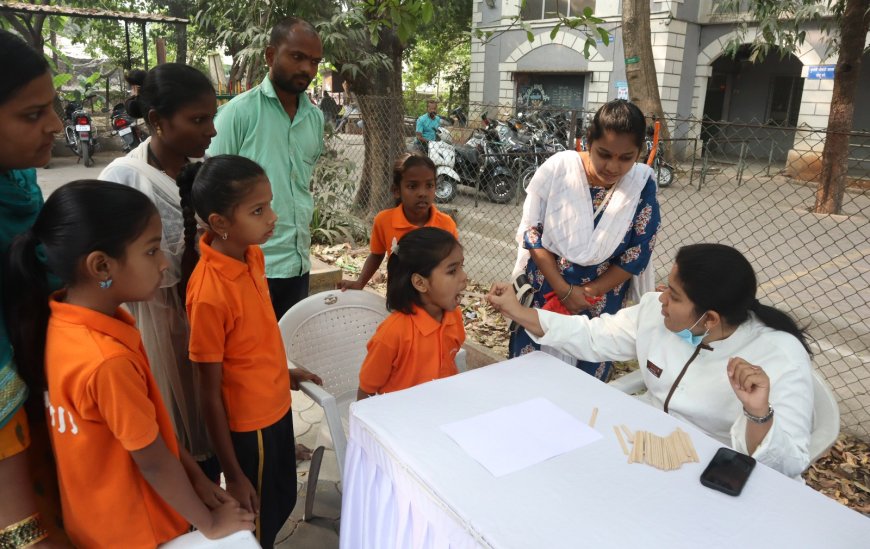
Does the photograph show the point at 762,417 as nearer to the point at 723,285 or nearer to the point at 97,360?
the point at 723,285

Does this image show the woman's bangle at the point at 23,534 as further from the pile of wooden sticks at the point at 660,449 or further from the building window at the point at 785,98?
the building window at the point at 785,98

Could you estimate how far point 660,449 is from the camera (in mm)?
1366

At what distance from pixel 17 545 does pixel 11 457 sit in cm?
17

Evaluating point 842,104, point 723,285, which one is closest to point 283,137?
point 723,285

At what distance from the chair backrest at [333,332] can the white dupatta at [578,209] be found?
777 mm

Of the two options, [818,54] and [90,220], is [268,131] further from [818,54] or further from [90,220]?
[818,54]

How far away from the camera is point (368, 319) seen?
241cm

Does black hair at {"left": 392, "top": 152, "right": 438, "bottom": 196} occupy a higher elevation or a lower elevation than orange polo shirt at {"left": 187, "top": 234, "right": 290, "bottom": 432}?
higher

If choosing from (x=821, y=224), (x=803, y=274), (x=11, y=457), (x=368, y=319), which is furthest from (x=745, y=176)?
(x=11, y=457)

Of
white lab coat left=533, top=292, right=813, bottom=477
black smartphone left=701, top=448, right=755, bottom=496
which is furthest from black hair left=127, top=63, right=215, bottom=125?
black smartphone left=701, top=448, right=755, bottom=496

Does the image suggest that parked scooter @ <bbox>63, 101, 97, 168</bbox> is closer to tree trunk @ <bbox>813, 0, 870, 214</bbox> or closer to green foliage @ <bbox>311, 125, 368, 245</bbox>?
green foliage @ <bbox>311, 125, 368, 245</bbox>

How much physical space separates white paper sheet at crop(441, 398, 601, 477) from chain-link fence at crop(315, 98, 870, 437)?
5.92ft

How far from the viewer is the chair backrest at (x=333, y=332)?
2.24 metres

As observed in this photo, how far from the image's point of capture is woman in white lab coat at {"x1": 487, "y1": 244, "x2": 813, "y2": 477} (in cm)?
144
